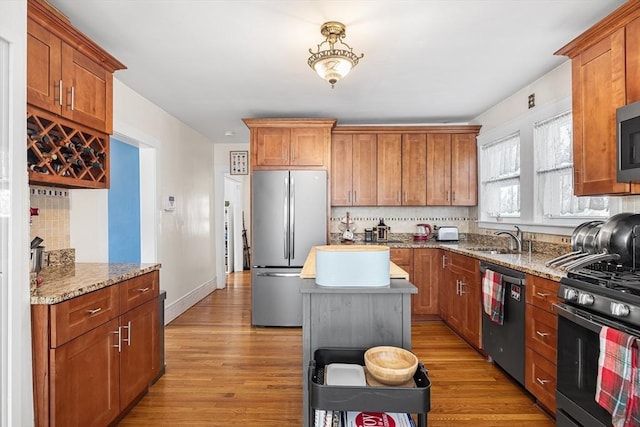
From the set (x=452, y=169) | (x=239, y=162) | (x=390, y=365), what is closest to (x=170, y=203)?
(x=239, y=162)

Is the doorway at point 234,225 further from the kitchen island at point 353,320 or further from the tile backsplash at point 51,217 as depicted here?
the kitchen island at point 353,320

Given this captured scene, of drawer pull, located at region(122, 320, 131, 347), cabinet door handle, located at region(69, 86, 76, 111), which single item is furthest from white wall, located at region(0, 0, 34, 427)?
drawer pull, located at region(122, 320, 131, 347)

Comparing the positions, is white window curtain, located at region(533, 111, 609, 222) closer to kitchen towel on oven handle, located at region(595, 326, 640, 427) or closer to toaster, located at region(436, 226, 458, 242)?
toaster, located at region(436, 226, 458, 242)

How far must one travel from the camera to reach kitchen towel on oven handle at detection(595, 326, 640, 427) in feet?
4.92

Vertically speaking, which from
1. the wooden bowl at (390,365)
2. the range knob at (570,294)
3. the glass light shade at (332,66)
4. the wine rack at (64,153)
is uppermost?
the glass light shade at (332,66)

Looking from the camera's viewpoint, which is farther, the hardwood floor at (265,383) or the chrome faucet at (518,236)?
the chrome faucet at (518,236)

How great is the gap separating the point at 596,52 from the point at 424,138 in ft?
7.98

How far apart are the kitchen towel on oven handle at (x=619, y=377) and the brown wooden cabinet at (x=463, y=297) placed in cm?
162

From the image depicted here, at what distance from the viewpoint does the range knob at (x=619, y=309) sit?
158 centimetres

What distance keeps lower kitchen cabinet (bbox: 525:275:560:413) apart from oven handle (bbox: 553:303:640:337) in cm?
21

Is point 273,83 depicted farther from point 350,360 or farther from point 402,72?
point 350,360

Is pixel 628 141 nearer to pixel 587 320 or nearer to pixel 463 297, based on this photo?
pixel 587 320

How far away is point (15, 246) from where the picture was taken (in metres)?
1.65

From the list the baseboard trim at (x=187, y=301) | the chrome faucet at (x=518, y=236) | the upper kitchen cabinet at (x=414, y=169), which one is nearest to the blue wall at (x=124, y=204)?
the baseboard trim at (x=187, y=301)
